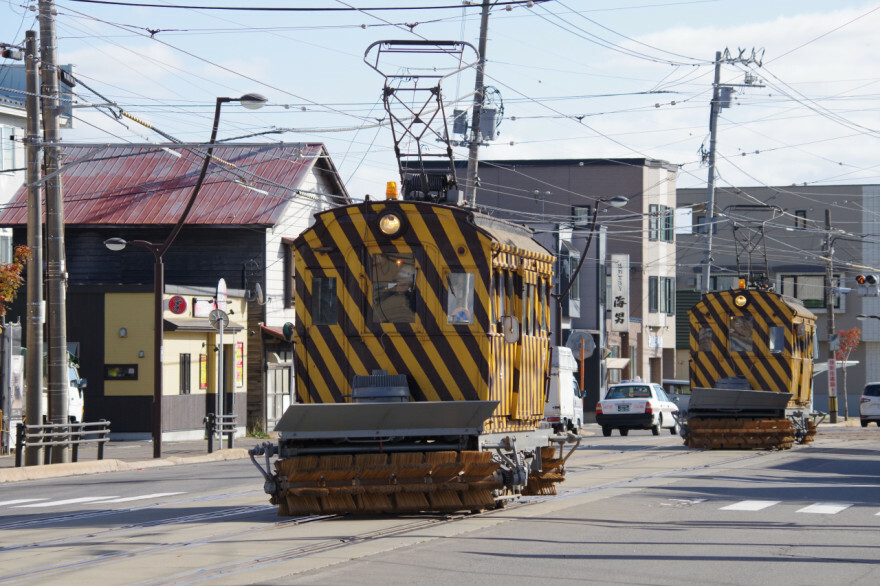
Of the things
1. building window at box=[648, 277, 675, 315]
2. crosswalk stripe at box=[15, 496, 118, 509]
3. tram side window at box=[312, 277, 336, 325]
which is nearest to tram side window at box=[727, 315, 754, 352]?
crosswalk stripe at box=[15, 496, 118, 509]

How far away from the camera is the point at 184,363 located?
3641 cm

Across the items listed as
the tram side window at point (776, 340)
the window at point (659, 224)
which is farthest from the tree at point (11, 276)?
the window at point (659, 224)

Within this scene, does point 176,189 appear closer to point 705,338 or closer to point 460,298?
point 705,338

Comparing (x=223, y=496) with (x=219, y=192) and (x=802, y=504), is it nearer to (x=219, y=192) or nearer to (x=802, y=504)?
(x=802, y=504)

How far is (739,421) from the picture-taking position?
2855cm

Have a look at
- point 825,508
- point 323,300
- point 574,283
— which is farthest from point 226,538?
point 574,283

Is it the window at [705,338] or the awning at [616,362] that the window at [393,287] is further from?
the awning at [616,362]

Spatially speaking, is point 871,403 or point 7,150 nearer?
point 7,150

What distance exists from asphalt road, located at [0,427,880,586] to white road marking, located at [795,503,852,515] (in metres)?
0.03

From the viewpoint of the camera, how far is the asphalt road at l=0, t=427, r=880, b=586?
1006 centimetres

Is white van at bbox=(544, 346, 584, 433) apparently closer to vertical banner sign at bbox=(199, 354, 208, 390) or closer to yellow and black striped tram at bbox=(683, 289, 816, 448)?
yellow and black striped tram at bbox=(683, 289, 816, 448)

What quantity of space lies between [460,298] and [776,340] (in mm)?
16891

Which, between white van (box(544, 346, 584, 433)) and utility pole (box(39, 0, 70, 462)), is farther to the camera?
white van (box(544, 346, 584, 433))

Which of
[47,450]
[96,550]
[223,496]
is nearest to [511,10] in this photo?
[47,450]
